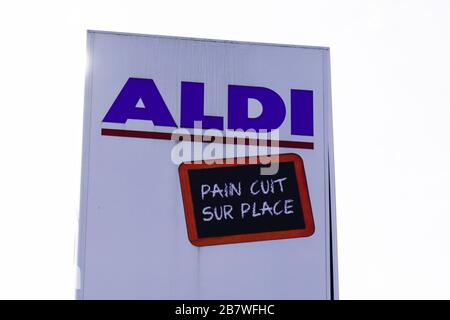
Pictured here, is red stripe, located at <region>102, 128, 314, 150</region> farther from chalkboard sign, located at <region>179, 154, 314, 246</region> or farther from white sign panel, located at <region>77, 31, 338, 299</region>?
chalkboard sign, located at <region>179, 154, 314, 246</region>

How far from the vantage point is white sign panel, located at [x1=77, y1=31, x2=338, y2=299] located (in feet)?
59.9

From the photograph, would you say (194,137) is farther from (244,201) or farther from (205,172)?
(244,201)

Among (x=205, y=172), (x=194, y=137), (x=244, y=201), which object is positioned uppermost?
(x=194, y=137)

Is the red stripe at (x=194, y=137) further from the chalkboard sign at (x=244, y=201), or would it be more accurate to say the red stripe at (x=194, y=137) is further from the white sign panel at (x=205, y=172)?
the chalkboard sign at (x=244, y=201)

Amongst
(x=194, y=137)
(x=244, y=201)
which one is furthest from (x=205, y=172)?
(x=244, y=201)

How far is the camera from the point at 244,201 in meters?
18.7

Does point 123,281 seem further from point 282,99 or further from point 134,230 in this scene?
point 282,99

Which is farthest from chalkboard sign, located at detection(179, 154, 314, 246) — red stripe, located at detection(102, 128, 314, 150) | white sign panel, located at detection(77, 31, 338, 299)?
red stripe, located at detection(102, 128, 314, 150)

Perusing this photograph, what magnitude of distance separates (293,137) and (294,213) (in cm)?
76

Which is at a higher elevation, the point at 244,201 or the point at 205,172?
the point at 205,172

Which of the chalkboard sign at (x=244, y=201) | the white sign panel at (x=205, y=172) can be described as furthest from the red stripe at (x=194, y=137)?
the chalkboard sign at (x=244, y=201)

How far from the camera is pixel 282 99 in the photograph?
18938 millimetres

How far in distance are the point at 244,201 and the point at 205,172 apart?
0.46 m
